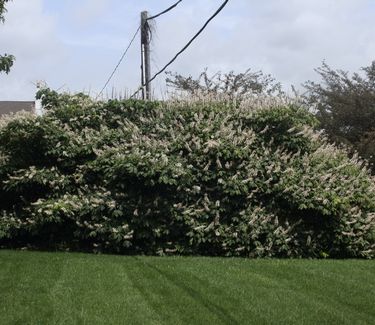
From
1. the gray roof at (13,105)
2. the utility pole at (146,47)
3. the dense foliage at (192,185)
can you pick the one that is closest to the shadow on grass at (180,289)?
the dense foliage at (192,185)

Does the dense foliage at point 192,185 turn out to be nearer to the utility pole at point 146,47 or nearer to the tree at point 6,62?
the tree at point 6,62

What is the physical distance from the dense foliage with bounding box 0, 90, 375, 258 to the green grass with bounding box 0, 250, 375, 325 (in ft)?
3.59

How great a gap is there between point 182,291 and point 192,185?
14.1ft

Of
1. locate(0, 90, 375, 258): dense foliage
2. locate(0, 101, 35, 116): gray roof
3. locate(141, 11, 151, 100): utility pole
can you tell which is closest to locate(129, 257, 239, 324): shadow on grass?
locate(0, 90, 375, 258): dense foliage

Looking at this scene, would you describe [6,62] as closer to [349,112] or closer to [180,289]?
[180,289]

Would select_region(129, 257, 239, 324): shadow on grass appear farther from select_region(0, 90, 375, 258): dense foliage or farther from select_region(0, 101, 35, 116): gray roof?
select_region(0, 101, 35, 116): gray roof

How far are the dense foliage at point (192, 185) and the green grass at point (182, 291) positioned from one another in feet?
3.59

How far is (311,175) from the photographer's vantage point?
39.4 ft

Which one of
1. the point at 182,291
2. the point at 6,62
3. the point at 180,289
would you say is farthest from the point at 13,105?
the point at 182,291

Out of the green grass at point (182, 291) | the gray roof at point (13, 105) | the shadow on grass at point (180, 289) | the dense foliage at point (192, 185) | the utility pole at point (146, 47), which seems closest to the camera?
the green grass at point (182, 291)

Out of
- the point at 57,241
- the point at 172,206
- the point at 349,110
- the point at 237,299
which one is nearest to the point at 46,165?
the point at 57,241

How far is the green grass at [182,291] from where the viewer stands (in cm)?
649

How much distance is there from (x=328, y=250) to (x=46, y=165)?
5909 millimetres

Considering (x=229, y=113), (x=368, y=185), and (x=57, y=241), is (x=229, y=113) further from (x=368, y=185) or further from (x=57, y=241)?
(x=57, y=241)
